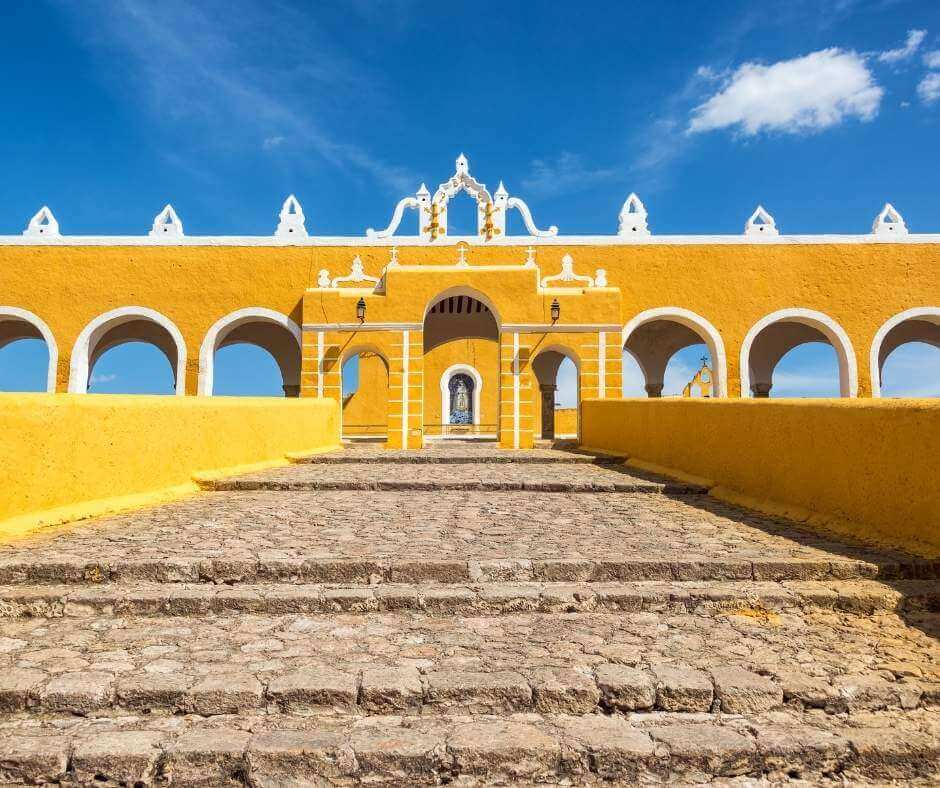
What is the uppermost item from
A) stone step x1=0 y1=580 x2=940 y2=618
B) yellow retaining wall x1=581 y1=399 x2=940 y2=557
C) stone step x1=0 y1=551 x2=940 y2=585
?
yellow retaining wall x1=581 y1=399 x2=940 y2=557

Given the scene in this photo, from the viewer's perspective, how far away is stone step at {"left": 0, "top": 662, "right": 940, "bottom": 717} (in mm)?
2107

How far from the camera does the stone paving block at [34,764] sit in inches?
72.0

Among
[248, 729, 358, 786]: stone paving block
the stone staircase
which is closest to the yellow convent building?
the stone staircase

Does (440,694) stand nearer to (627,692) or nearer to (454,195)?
(627,692)

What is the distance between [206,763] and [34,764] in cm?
54

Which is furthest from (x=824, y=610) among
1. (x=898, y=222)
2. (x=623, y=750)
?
(x=898, y=222)

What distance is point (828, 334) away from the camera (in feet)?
47.6

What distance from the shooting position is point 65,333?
14.4 meters

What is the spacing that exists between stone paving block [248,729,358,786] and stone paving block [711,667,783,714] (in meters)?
1.32

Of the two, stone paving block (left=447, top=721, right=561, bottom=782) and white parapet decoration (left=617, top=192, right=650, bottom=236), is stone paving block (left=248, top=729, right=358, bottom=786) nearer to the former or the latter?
stone paving block (left=447, top=721, right=561, bottom=782)

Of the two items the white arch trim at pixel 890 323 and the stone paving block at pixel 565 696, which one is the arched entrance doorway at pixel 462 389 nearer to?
the white arch trim at pixel 890 323

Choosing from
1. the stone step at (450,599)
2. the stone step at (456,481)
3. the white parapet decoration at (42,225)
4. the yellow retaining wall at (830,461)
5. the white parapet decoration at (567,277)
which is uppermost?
the white parapet decoration at (42,225)

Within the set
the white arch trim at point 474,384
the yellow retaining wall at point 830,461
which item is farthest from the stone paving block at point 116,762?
the white arch trim at point 474,384

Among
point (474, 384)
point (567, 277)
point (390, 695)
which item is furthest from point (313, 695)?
point (474, 384)
